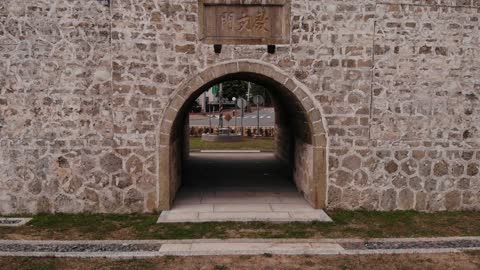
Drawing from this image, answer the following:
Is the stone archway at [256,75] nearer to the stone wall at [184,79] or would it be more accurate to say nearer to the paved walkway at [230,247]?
the stone wall at [184,79]

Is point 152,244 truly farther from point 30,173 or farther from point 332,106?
A: point 332,106

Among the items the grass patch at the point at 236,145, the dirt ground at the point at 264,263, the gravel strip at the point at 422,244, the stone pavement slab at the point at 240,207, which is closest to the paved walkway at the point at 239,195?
the stone pavement slab at the point at 240,207

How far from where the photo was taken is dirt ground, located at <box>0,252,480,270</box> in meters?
5.61

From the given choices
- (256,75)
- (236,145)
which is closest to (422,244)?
(256,75)

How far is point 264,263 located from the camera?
Answer: 18.8ft

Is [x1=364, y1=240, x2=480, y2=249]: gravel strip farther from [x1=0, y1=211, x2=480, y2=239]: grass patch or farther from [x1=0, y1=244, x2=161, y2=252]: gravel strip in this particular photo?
[x1=0, y1=244, x2=161, y2=252]: gravel strip

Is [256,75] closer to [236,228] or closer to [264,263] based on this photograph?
[236,228]

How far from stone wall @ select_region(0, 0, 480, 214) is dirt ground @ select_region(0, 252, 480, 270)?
2375 mm

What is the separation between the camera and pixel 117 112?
7.99 metres

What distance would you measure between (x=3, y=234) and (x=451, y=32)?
8.86 meters

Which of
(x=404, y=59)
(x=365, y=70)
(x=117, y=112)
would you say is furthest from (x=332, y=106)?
(x=117, y=112)

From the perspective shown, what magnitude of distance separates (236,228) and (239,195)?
7.39 ft

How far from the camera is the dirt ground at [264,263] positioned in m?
5.61

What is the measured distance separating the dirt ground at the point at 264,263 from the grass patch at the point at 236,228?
2.94 ft
